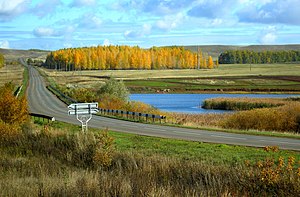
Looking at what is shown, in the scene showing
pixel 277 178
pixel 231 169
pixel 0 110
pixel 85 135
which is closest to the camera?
pixel 277 178

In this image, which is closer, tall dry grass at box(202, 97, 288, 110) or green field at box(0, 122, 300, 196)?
green field at box(0, 122, 300, 196)

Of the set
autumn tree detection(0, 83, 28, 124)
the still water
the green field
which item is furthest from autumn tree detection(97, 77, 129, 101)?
the green field

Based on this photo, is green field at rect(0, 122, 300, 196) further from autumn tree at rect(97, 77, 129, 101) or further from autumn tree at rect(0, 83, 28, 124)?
autumn tree at rect(97, 77, 129, 101)

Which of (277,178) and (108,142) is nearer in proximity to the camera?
A: (277,178)

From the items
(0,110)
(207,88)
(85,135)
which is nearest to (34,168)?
(85,135)

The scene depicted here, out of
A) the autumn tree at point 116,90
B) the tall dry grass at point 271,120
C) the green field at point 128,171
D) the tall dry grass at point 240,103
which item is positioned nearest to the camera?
the green field at point 128,171

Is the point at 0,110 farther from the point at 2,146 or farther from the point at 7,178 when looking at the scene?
the point at 7,178

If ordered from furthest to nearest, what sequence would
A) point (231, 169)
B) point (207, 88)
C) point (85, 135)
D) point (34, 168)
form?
point (207, 88) < point (85, 135) < point (34, 168) < point (231, 169)

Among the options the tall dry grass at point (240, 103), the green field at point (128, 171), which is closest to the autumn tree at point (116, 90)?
the tall dry grass at point (240, 103)

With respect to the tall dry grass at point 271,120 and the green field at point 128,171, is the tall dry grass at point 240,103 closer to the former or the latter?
the tall dry grass at point 271,120

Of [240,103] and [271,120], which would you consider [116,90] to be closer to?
[240,103]

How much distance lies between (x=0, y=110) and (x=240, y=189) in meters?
20.4

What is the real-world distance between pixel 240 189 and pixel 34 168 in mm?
7318

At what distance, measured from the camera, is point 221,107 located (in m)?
70.8
